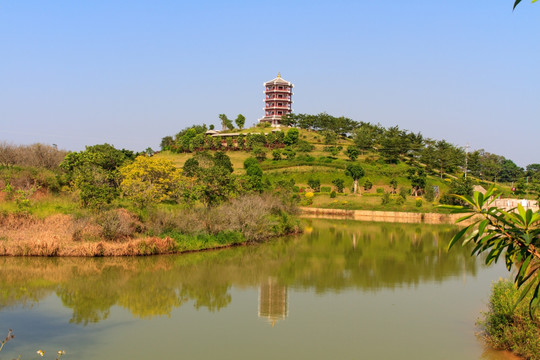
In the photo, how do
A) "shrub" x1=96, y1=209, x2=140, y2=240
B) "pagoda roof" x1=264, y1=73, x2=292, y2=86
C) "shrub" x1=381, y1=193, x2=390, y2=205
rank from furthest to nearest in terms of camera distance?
"pagoda roof" x1=264, y1=73, x2=292, y2=86, "shrub" x1=381, y1=193, x2=390, y2=205, "shrub" x1=96, y1=209, x2=140, y2=240

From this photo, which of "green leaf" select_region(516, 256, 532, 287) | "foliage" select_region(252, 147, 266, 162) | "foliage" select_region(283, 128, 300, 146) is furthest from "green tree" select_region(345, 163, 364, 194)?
"green leaf" select_region(516, 256, 532, 287)

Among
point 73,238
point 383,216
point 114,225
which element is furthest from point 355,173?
point 73,238

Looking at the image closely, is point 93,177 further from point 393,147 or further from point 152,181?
point 393,147

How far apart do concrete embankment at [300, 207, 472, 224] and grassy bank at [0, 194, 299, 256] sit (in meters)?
17.5

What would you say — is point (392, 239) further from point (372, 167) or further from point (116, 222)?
point (372, 167)

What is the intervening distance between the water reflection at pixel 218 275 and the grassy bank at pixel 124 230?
63 cm

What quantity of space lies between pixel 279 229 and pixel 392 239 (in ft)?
23.1

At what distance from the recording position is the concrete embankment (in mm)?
41594

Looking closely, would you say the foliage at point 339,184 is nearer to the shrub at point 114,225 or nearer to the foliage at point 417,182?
the foliage at point 417,182

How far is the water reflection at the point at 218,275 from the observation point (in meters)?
14.4

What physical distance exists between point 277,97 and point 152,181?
227ft

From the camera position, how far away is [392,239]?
97.8 ft

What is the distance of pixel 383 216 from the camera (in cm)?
4341

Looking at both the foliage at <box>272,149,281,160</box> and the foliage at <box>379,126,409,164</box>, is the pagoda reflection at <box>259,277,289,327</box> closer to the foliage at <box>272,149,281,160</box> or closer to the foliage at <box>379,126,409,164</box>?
the foliage at <box>272,149,281,160</box>
